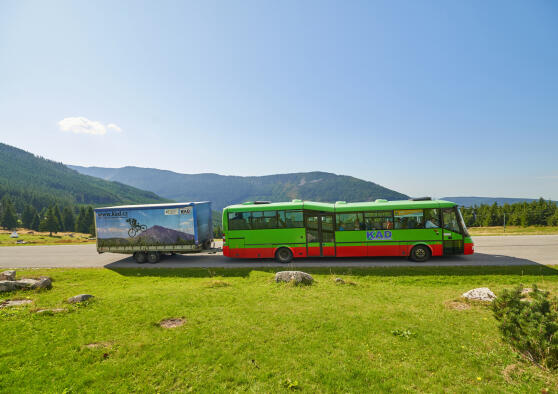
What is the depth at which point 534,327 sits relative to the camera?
5.32 m

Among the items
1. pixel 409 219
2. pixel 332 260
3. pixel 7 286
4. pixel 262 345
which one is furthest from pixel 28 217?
pixel 409 219

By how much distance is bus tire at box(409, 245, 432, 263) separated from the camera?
15.8 meters

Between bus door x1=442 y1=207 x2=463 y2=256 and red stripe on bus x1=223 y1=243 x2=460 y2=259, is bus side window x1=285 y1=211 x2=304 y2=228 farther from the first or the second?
bus door x1=442 y1=207 x2=463 y2=256

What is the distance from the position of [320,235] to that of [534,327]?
11.5 m

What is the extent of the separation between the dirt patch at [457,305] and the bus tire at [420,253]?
7.12m

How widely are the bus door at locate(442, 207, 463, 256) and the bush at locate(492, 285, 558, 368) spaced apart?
1032cm

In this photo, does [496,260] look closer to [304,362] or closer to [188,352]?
[304,362]

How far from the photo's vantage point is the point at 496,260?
15.8 meters

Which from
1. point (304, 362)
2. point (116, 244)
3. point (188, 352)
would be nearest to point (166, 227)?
point (116, 244)

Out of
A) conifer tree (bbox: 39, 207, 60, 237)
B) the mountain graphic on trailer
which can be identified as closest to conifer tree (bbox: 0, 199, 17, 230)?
conifer tree (bbox: 39, 207, 60, 237)

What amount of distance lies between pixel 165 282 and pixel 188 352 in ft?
27.9

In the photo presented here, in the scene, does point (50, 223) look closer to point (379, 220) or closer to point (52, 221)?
point (52, 221)

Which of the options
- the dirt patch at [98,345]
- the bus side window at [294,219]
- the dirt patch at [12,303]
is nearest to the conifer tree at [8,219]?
the dirt patch at [12,303]

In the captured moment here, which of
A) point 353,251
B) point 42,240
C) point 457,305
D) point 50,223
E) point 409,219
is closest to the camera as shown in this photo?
point 457,305
